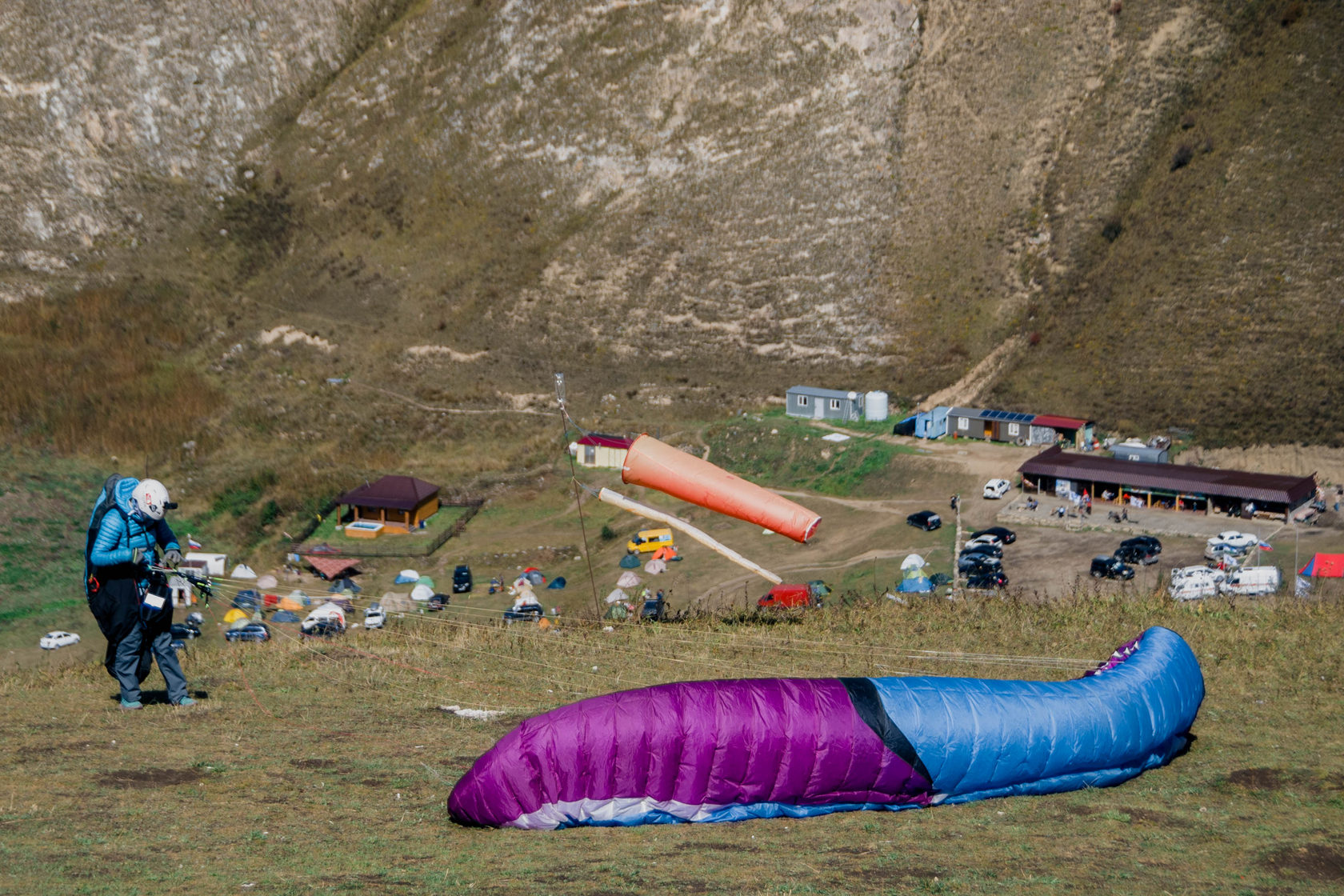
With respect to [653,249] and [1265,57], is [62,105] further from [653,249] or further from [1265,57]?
A: [1265,57]

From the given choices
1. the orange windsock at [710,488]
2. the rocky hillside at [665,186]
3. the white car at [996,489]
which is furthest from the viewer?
the rocky hillside at [665,186]

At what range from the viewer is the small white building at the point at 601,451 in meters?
49.0

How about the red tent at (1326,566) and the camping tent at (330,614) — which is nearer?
the red tent at (1326,566)

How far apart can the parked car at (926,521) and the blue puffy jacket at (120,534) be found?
29.1 metres

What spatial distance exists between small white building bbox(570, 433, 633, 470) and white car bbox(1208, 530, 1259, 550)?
22616 mm

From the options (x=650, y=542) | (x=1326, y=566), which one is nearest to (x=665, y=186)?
(x=650, y=542)

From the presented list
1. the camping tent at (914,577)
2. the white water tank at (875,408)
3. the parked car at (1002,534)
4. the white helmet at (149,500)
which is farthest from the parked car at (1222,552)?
the white helmet at (149,500)

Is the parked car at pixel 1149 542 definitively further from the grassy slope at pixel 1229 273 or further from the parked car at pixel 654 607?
the parked car at pixel 654 607

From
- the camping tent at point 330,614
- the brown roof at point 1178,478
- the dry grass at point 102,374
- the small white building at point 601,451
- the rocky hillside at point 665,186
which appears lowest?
the camping tent at point 330,614

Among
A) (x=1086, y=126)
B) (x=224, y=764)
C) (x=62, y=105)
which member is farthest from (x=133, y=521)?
(x=62, y=105)

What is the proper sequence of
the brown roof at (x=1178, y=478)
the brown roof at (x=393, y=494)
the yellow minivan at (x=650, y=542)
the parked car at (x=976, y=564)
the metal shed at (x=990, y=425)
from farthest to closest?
the metal shed at (x=990, y=425) → the brown roof at (x=393, y=494) → the yellow minivan at (x=650, y=542) → the brown roof at (x=1178, y=478) → the parked car at (x=976, y=564)

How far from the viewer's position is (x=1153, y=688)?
13750 millimetres

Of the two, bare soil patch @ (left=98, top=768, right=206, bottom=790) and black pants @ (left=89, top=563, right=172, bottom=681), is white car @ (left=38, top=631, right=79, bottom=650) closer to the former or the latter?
black pants @ (left=89, top=563, right=172, bottom=681)

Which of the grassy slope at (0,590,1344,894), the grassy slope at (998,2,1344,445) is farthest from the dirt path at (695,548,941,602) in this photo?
the grassy slope at (0,590,1344,894)
